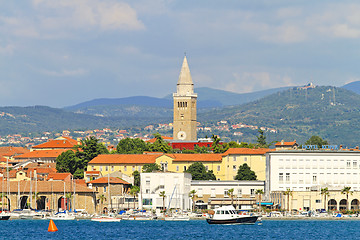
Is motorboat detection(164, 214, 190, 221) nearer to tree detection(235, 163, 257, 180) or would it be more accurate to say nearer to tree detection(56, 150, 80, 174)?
tree detection(235, 163, 257, 180)

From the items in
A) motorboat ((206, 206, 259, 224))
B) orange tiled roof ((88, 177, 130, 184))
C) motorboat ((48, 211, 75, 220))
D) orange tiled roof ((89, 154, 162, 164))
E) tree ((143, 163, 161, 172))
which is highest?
orange tiled roof ((89, 154, 162, 164))

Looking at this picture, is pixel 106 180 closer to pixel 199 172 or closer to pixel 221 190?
pixel 199 172

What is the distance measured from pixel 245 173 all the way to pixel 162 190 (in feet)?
66.0

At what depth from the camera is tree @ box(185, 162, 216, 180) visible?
16362 centimetres

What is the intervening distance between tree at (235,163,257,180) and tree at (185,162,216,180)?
5.70m

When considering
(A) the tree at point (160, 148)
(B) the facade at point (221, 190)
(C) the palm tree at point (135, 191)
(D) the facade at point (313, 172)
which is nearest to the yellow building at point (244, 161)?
(B) the facade at point (221, 190)

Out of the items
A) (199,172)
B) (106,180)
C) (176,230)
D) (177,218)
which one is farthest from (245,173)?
(176,230)

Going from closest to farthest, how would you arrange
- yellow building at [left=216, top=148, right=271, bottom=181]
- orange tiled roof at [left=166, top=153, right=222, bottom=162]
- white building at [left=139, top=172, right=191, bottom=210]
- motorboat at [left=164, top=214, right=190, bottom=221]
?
motorboat at [left=164, top=214, right=190, bottom=221], white building at [left=139, top=172, right=191, bottom=210], yellow building at [left=216, top=148, right=271, bottom=181], orange tiled roof at [left=166, top=153, right=222, bottom=162]

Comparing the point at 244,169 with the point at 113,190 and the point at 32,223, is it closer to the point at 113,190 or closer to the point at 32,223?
the point at 113,190

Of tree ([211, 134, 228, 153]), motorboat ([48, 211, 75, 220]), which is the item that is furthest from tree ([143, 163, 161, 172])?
motorboat ([48, 211, 75, 220])

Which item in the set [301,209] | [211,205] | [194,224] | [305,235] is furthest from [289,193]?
[305,235]

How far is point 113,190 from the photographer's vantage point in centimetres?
15138

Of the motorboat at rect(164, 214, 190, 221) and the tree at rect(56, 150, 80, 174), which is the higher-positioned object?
the tree at rect(56, 150, 80, 174)

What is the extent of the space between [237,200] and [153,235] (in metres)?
56.5
